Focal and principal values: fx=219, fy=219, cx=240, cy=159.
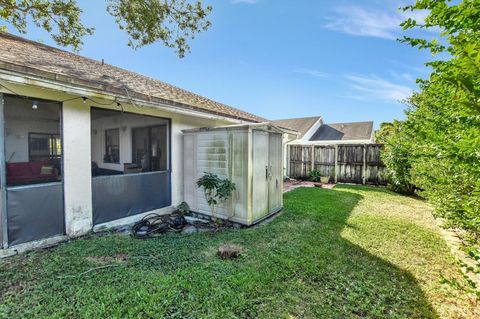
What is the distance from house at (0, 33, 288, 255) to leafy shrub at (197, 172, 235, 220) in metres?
1.54

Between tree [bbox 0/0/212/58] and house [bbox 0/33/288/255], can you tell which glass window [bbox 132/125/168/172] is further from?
tree [bbox 0/0/212/58]

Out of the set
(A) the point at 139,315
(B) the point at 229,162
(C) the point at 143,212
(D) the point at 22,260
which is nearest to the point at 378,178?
(B) the point at 229,162

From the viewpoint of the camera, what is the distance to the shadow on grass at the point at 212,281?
2693mm

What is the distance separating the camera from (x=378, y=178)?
1187 cm

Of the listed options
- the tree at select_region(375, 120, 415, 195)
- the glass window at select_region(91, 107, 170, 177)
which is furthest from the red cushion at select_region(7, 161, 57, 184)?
the tree at select_region(375, 120, 415, 195)

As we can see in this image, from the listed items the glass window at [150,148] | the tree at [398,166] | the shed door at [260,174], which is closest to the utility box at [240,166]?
the shed door at [260,174]

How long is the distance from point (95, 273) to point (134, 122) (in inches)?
155

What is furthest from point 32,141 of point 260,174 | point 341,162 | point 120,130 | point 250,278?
point 341,162

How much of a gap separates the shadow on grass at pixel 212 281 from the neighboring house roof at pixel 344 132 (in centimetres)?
2077

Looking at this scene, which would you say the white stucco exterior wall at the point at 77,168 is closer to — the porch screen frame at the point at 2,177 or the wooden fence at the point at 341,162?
the porch screen frame at the point at 2,177

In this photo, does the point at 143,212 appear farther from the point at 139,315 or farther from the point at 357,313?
the point at 357,313

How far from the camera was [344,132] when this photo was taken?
959 inches

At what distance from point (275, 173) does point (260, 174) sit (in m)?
0.97

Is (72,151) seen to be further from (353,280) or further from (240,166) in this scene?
(353,280)
